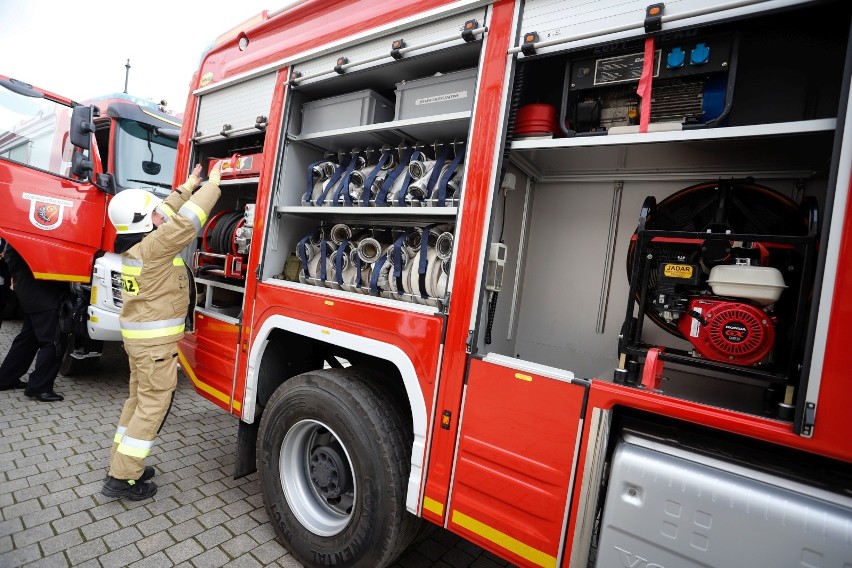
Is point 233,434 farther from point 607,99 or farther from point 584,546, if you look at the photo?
point 607,99

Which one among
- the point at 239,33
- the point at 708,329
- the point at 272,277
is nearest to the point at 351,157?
the point at 272,277

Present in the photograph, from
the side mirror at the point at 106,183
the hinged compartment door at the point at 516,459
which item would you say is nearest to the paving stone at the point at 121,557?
the hinged compartment door at the point at 516,459

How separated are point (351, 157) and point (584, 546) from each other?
2.44 metres

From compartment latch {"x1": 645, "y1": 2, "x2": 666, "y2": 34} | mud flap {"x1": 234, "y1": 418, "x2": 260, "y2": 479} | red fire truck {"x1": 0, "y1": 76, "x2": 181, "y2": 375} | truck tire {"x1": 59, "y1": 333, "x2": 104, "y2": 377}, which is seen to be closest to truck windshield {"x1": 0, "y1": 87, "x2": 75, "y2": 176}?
red fire truck {"x1": 0, "y1": 76, "x2": 181, "y2": 375}

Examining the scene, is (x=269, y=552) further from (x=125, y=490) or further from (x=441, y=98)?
(x=441, y=98)

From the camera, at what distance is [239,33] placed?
3082 millimetres

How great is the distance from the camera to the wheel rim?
231 centimetres

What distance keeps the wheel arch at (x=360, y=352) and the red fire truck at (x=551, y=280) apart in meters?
0.01

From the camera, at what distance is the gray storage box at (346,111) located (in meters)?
2.54

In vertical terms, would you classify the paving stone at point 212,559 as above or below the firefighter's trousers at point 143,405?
below

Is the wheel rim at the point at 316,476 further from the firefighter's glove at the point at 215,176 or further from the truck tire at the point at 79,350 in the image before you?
the truck tire at the point at 79,350

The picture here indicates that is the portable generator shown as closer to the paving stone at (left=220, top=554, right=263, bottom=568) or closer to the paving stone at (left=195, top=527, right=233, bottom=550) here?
the paving stone at (left=220, top=554, right=263, bottom=568)

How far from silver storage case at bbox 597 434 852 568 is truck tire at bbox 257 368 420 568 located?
983 millimetres

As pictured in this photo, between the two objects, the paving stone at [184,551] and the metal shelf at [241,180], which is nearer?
the paving stone at [184,551]
